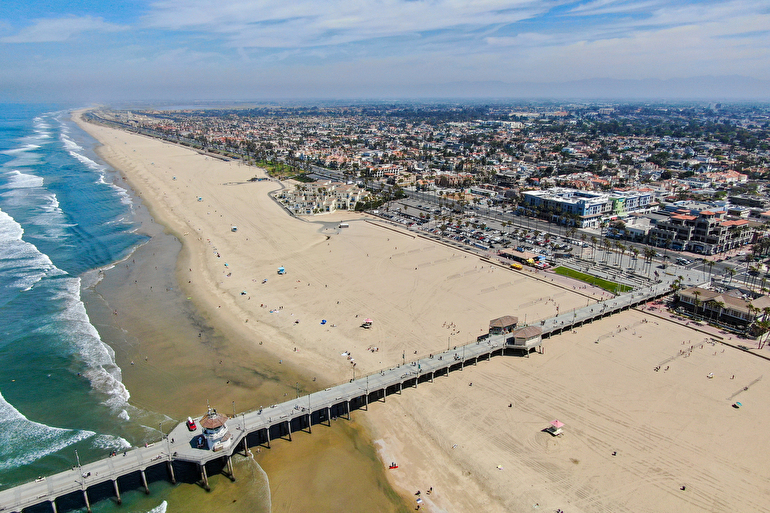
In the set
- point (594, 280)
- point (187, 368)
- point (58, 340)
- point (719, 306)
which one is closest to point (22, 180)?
point (58, 340)

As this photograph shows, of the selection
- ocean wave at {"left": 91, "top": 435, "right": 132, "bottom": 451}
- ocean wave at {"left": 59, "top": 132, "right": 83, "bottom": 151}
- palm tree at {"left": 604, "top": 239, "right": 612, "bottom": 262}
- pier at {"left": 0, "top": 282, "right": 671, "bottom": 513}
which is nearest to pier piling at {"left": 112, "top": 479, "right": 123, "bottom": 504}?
pier at {"left": 0, "top": 282, "right": 671, "bottom": 513}

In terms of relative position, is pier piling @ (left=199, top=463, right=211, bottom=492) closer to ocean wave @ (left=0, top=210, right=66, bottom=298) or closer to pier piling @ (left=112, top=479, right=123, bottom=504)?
pier piling @ (left=112, top=479, right=123, bottom=504)

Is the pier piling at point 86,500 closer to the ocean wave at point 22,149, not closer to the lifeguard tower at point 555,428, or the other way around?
the lifeguard tower at point 555,428

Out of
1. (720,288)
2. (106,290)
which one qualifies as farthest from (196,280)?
(720,288)

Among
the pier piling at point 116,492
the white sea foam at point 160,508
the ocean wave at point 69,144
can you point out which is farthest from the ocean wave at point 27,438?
the ocean wave at point 69,144

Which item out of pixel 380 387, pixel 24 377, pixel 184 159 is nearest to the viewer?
pixel 380 387

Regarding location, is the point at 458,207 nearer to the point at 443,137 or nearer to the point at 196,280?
the point at 196,280
